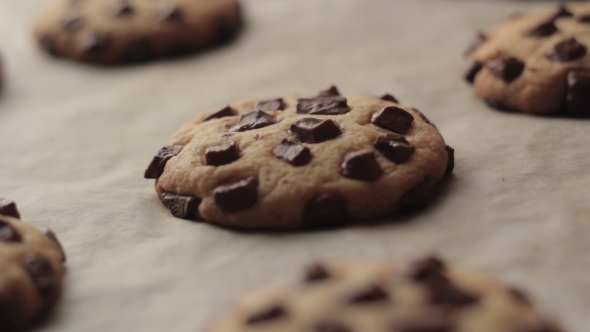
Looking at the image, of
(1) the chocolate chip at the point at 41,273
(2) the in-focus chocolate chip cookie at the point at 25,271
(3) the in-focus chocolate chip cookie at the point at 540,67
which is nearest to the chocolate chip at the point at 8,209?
(2) the in-focus chocolate chip cookie at the point at 25,271

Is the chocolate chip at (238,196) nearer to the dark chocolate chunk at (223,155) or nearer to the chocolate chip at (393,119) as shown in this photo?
the dark chocolate chunk at (223,155)

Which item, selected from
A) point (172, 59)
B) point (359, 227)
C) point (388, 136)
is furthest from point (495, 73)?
point (172, 59)

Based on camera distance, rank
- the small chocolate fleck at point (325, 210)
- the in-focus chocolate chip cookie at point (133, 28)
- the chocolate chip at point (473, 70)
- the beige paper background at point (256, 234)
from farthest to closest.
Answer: the in-focus chocolate chip cookie at point (133, 28) < the chocolate chip at point (473, 70) < the small chocolate fleck at point (325, 210) < the beige paper background at point (256, 234)

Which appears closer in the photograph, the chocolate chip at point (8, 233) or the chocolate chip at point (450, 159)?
the chocolate chip at point (8, 233)

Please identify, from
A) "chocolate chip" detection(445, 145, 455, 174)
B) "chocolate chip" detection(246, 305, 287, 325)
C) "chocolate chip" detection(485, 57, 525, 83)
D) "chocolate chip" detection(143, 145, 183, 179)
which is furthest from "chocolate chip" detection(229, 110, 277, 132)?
"chocolate chip" detection(485, 57, 525, 83)

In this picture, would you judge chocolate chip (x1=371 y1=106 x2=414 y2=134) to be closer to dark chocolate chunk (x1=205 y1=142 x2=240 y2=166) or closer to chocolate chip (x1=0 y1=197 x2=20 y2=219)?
dark chocolate chunk (x1=205 y1=142 x2=240 y2=166)

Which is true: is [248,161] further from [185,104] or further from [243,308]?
[185,104]

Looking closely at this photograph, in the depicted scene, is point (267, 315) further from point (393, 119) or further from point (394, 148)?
point (393, 119)
